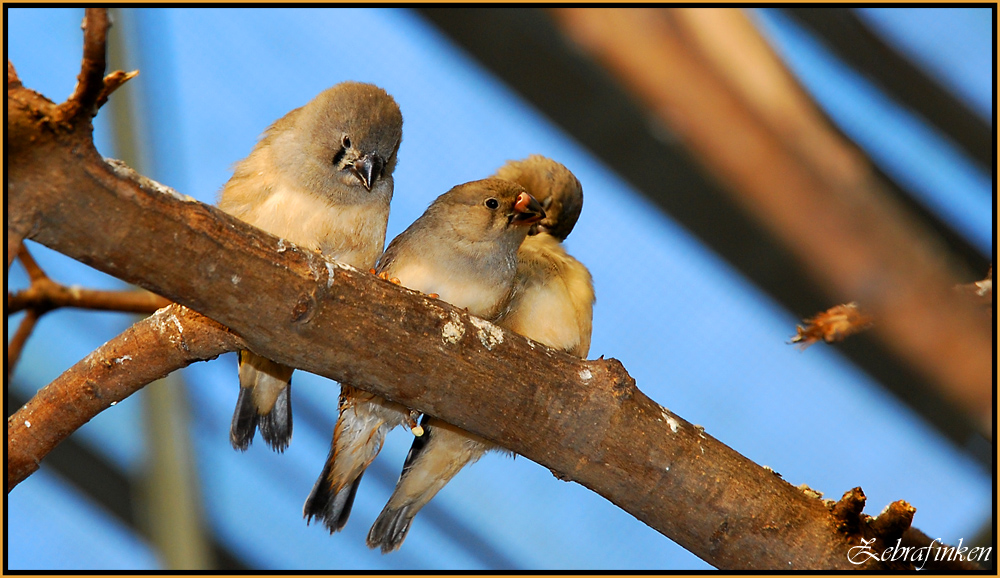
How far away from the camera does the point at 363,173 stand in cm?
273

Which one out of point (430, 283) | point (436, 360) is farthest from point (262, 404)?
point (436, 360)

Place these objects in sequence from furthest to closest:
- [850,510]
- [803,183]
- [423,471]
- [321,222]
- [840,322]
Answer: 1. [423,471]
2. [321,222]
3. [850,510]
4. [840,322]
5. [803,183]

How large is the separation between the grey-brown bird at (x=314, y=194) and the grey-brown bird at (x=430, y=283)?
15 cm

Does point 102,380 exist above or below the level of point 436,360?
below

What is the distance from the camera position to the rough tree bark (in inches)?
63.3

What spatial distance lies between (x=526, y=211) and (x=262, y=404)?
1090 millimetres

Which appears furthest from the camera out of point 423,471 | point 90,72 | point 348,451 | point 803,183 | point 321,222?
point 423,471

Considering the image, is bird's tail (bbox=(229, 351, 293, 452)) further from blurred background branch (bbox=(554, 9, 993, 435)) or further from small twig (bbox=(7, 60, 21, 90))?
blurred background branch (bbox=(554, 9, 993, 435))

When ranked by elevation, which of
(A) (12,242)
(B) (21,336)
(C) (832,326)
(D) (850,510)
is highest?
(C) (832,326)

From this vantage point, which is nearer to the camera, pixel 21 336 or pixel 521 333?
pixel 521 333

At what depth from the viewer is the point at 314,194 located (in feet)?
8.79

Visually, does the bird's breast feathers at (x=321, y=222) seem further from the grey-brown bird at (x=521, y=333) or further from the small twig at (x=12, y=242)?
the small twig at (x=12, y=242)

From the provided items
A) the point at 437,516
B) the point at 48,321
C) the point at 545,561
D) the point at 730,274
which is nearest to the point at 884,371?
the point at 730,274

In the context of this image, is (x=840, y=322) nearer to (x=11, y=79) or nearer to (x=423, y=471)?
(x=423, y=471)
